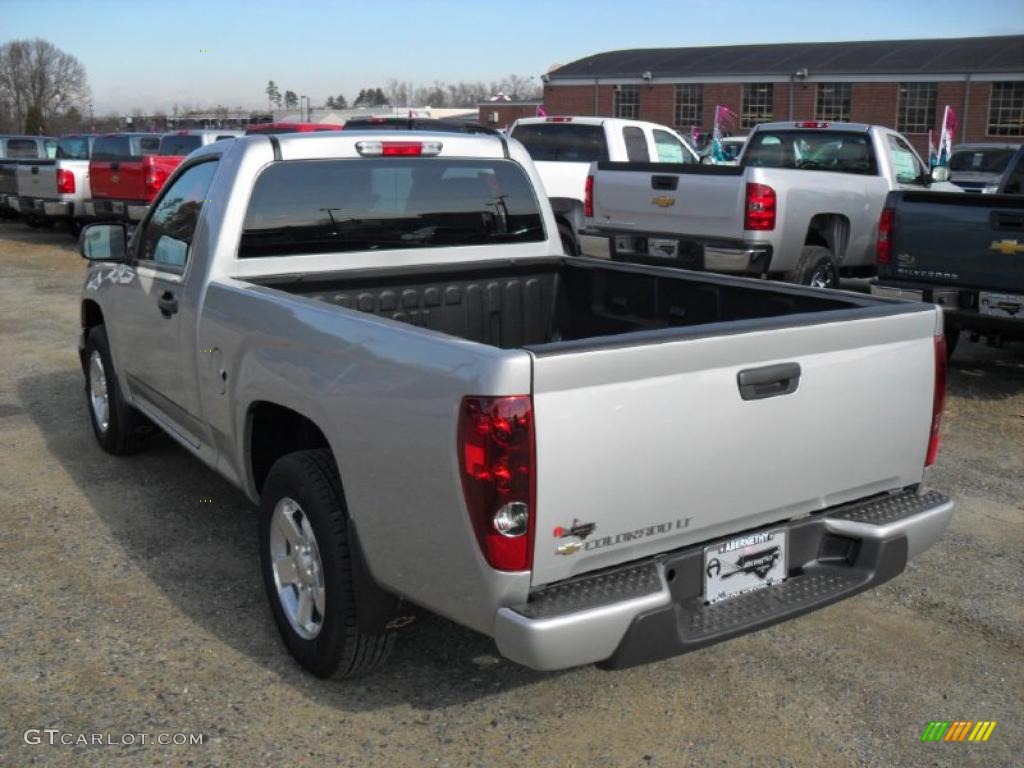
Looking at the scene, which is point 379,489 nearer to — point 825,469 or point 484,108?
point 825,469

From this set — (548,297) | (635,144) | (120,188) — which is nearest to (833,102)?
(635,144)

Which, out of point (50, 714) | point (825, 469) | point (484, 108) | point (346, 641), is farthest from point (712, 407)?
point (484, 108)

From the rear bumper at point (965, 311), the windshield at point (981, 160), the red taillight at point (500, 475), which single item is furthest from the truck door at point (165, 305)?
the windshield at point (981, 160)

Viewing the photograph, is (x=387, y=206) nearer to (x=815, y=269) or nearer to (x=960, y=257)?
(x=960, y=257)

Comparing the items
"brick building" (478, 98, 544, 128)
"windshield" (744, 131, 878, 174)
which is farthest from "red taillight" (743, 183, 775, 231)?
"brick building" (478, 98, 544, 128)

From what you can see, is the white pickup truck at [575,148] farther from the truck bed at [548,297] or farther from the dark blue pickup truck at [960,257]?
the truck bed at [548,297]

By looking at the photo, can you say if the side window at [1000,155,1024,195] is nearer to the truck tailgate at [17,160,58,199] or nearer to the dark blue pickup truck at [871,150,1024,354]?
the dark blue pickup truck at [871,150,1024,354]

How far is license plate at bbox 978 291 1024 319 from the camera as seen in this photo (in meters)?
7.24

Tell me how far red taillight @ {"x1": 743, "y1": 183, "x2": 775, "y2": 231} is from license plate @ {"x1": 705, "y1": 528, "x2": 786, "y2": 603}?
641 cm

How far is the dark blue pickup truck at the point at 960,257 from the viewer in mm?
7309

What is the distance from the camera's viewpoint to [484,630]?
2.86 m

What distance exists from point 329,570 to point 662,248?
7.08 m

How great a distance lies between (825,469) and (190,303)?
2.65m

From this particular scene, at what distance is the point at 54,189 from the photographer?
58.2 ft
